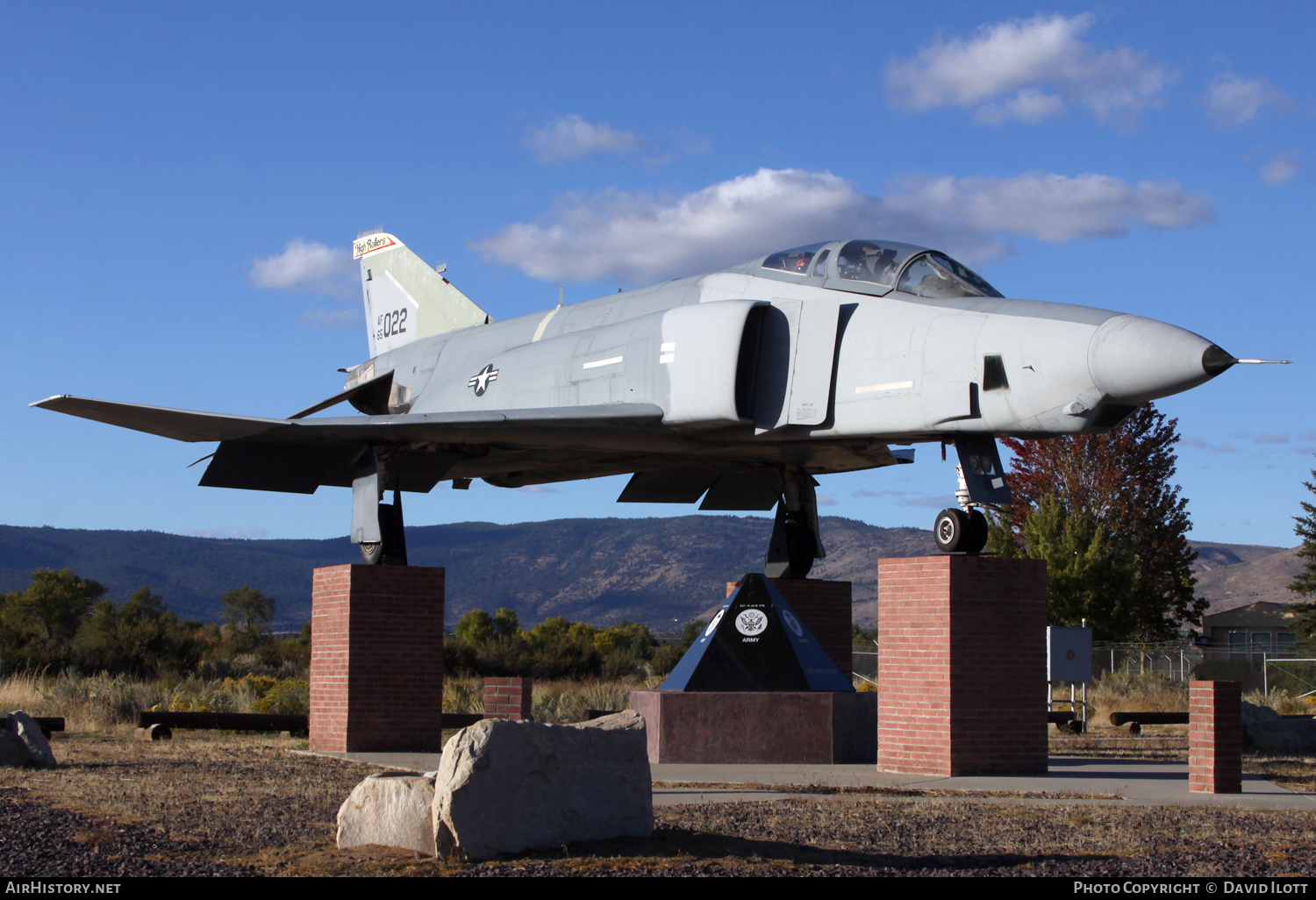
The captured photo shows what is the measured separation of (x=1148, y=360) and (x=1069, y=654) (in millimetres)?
9492

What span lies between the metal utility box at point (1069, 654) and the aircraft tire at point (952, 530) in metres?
7.55

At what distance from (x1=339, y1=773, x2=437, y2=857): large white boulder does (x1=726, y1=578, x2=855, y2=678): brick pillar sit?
979 cm

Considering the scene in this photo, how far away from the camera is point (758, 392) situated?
1294 centimetres

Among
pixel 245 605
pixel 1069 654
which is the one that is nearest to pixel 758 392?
pixel 1069 654

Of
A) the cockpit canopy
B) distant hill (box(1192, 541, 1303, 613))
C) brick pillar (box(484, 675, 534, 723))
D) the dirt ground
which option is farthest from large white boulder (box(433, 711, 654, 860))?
distant hill (box(1192, 541, 1303, 613))

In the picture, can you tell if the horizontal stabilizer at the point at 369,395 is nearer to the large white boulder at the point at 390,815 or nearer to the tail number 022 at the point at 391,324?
the tail number 022 at the point at 391,324

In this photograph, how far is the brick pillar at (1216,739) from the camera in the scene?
9742 millimetres

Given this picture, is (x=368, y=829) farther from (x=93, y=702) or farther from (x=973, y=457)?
(x=93, y=702)

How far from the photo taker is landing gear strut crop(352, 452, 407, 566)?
14453 mm

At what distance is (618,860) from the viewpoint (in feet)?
20.4

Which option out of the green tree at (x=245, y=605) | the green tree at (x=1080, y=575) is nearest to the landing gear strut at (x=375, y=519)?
the green tree at (x=1080, y=575)

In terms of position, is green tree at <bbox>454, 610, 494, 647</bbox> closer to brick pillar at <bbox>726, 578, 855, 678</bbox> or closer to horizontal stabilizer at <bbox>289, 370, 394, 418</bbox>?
horizontal stabilizer at <bbox>289, 370, 394, 418</bbox>

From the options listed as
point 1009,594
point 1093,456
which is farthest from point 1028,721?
point 1093,456

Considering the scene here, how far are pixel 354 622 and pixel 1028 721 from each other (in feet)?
23.1
